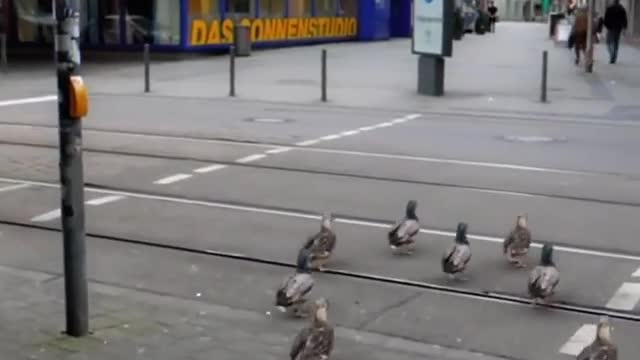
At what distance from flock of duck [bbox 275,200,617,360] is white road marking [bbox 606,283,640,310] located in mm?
386

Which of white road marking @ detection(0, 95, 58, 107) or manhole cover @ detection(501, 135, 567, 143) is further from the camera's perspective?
white road marking @ detection(0, 95, 58, 107)

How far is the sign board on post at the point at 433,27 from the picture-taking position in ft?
66.0

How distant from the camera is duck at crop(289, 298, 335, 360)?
479 cm

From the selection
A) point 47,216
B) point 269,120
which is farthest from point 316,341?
point 269,120

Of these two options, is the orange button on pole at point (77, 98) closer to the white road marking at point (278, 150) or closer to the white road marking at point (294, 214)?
the white road marking at point (294, 214)

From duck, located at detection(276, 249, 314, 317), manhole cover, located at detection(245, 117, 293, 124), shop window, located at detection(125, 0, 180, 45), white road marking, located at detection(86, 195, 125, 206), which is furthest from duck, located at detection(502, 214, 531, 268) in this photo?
shop window, located at detection(125, 0, 180, 45)

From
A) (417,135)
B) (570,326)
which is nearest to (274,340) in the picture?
(570,326)

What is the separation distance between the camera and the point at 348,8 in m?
45.4

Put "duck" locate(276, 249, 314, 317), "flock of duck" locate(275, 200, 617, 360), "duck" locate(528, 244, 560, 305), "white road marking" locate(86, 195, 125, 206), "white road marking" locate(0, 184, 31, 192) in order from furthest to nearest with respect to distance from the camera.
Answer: "white road marking" locate(0, 184, 31, 192) → "white road marking" locate(86, 195, 125, 206) → "duck" locate(528, 244, 560, 305) → "duck" locate(276, 249, 314, 317) → "flock of duck" locate(275, 200, 617, 360)

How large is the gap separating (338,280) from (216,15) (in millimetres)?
27370

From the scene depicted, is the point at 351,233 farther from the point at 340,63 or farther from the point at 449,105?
the point at 340,63

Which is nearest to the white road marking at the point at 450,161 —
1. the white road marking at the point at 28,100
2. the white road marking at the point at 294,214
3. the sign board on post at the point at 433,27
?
the white road marking at the point at 294,214

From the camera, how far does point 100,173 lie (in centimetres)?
1152

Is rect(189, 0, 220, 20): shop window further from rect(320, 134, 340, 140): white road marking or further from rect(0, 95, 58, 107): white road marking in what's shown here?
rect(320, 134, 340, 140): white road marking
